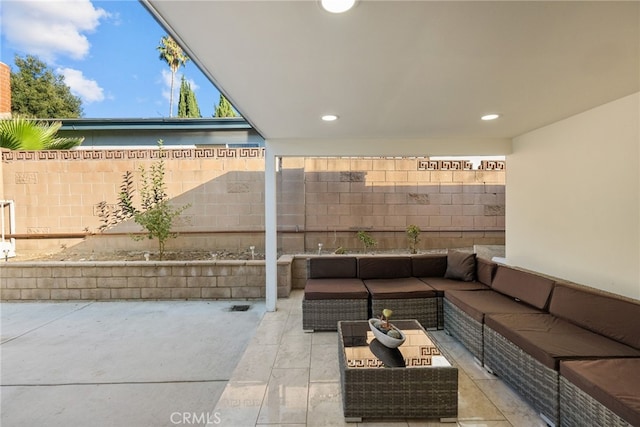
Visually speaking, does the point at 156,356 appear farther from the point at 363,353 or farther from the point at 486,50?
the point at 486,50

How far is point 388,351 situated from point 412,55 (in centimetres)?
209

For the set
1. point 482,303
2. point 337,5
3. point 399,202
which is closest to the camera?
point 337,5

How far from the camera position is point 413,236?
218 inches

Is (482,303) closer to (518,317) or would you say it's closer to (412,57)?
(518,317)

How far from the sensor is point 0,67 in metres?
5.80

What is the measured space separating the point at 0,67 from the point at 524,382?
9.50 m

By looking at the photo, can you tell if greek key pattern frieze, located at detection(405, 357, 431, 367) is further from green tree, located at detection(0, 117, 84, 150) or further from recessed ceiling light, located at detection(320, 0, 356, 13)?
green tree, located at detection(0, 117, 84, 150)

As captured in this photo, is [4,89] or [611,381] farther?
[4,89]

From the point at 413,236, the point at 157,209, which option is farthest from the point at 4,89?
the point at 413,236

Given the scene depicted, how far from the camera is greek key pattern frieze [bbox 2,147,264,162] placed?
547 centimetres

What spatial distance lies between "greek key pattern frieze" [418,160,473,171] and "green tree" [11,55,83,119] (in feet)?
50.4

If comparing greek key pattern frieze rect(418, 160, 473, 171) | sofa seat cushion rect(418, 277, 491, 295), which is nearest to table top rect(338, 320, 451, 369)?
sofa seat cushion rect(418, 277, 491, 295)

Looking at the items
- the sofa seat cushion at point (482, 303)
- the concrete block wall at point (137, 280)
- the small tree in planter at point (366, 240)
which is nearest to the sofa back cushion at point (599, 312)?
the sofa seat cushion at point (482, 303)

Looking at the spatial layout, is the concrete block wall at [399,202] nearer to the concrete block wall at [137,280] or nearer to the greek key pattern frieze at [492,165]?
the greek key pattern frieze at [492,165]
